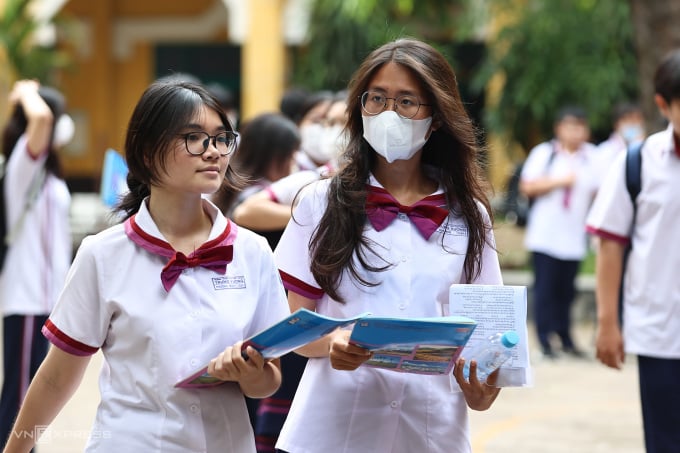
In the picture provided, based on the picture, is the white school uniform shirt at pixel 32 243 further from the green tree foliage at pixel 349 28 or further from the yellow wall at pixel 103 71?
the yellow wall at pixel 103 71

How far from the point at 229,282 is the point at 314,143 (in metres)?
3.08

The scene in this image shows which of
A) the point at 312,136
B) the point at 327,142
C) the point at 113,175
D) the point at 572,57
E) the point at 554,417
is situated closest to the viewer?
the point at 327,142

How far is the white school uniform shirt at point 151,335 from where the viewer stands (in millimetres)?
2939

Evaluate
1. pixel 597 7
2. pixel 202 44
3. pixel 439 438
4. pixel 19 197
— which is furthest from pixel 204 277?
pixel 202 44

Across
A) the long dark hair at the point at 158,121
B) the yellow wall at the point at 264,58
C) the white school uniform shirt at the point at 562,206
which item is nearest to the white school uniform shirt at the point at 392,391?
the long dark hair at the point at 158,121

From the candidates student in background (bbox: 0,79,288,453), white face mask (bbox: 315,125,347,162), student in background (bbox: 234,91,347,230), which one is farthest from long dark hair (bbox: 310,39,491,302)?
white face mask (bbox: 315,125,347,162)

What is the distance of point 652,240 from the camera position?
15.0ft

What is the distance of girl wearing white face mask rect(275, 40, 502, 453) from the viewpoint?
3205 mm

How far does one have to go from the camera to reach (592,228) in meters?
4.75

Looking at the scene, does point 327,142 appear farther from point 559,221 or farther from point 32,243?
point 559,221

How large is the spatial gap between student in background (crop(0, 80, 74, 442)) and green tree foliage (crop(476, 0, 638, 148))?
11.4m

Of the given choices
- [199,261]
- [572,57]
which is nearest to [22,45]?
[572,57]

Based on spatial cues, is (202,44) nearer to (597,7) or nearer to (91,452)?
(597,7)

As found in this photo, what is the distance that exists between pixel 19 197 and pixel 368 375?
9.64 feet
